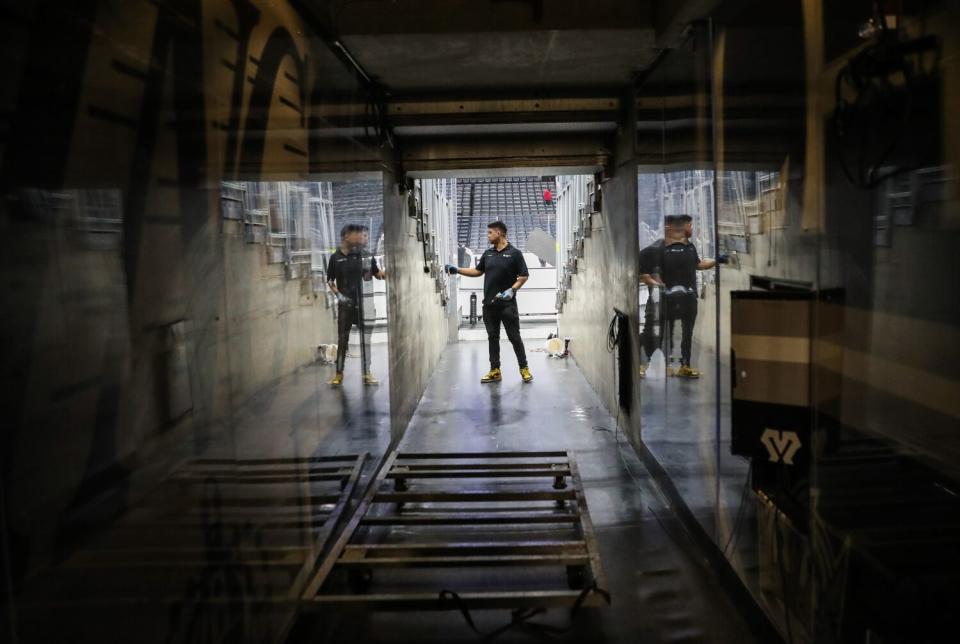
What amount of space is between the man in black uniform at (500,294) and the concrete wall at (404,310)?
2.41 feet

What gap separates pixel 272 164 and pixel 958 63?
2.16 m

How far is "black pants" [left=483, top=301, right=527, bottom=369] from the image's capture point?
335 inches

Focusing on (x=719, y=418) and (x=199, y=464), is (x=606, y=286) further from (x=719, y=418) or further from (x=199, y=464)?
(x=199, y=464)

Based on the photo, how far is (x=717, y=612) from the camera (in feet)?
10.1

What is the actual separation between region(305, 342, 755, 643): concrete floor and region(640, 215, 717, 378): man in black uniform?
37.0 inches

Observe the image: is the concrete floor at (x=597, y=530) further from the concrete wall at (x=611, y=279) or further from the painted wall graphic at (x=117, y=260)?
the painted wall graphic at (x=117, y=260)

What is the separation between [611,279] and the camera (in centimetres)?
651

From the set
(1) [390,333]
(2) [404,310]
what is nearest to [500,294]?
(2) [404,310]

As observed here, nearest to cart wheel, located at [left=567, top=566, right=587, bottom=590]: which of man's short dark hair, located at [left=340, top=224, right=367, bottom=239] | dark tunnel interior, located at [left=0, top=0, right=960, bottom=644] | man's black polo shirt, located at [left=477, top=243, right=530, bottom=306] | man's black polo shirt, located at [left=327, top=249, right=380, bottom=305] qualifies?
dark tunnel interior, located at [left=0, top=0, right=960, bottom=644]

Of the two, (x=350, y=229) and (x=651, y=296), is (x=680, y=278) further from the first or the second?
(x=350, y=229)

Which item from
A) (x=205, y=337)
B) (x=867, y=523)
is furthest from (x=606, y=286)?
(x=205, y=337)

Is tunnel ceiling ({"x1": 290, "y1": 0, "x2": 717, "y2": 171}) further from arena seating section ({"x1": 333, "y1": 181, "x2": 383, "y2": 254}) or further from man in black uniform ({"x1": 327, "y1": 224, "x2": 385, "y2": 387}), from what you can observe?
man in black uniform ({"x1": 327, "y1": 224, "x2": 385, "y2": 387})

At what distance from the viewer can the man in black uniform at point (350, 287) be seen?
143 inches

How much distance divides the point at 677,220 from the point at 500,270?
15.3ft
